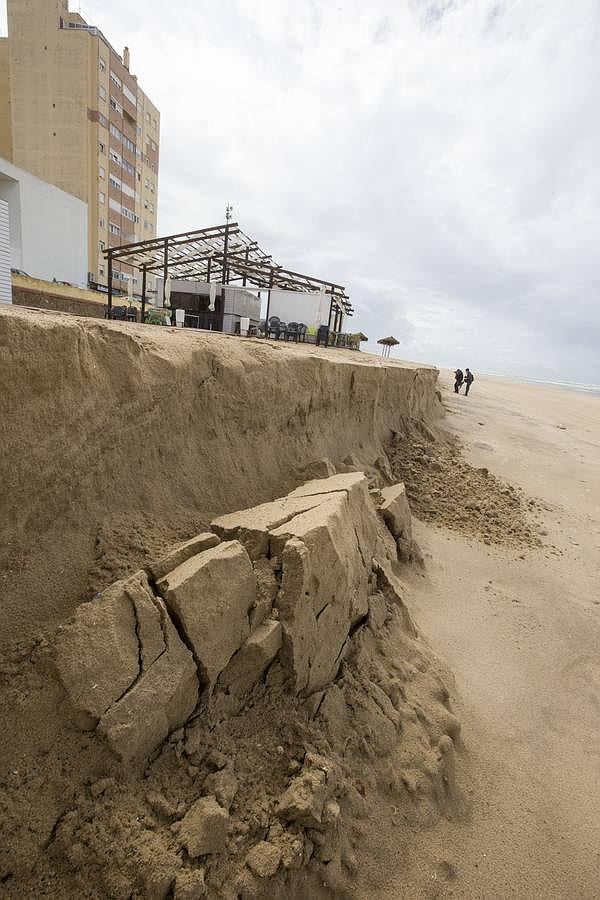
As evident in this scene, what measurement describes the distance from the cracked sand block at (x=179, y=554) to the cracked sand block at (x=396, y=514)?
2.45 metres

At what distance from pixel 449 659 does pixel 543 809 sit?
1.05 m

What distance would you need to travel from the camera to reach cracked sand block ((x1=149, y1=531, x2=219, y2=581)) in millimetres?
2092

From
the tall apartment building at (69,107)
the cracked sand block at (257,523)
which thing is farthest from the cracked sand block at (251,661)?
the tall apartment building at (69,107)

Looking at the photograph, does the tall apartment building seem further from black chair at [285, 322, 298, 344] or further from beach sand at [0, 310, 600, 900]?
beach sand at [0, 310, 600, 900]

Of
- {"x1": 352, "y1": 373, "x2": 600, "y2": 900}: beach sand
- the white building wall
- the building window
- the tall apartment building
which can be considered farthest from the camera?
the building window

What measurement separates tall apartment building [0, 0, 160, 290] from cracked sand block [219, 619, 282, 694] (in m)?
33.9

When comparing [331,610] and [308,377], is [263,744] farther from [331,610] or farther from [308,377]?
[308,377]

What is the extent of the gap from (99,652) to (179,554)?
53 cm

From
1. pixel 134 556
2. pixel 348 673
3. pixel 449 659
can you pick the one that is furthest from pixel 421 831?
pixel 134 556

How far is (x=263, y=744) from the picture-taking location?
2.11m

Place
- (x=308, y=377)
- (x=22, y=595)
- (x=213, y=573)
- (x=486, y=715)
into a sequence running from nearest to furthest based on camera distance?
(x=22, y=595)
(x=213, y=573)
(x=486, y=715)
(x=308, y=377)

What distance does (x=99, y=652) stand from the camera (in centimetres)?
179

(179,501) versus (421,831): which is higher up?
(179,501)

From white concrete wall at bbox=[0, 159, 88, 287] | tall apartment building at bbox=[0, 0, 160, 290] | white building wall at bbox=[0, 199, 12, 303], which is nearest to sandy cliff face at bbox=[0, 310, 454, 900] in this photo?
white building wall at bbox=[0, 199, 12, 303]
